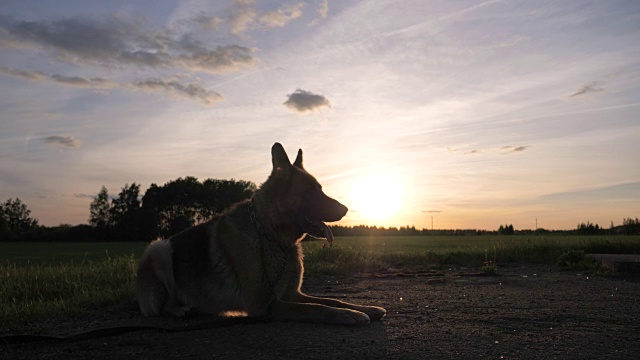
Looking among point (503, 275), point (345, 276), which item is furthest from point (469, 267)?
point (345, 276)

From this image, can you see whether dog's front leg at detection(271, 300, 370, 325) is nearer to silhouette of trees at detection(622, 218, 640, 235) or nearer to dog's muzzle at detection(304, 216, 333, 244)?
dog's muzzle at detection(304, 216, 333, 244)

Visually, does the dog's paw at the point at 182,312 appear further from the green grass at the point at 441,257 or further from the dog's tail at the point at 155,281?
the green grass at the point at 441,257

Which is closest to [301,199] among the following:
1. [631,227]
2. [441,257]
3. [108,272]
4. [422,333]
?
[422,333]

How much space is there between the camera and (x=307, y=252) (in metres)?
14.1

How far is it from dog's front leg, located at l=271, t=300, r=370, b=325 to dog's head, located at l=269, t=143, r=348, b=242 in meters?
0.88

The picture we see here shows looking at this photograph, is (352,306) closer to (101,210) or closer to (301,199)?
(301,199)

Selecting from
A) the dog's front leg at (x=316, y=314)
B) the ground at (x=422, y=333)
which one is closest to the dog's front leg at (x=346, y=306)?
the ground at (x=422, y=333)

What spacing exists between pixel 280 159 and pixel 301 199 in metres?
0.54

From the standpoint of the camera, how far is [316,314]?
5.39 metres

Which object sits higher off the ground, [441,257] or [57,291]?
[441,257]

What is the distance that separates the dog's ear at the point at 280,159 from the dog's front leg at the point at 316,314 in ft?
5.10

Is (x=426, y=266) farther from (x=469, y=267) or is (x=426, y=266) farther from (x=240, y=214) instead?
(x=240, y=214)

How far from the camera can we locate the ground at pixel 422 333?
13.9 feet

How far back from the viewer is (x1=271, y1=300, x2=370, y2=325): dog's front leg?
530 cm
